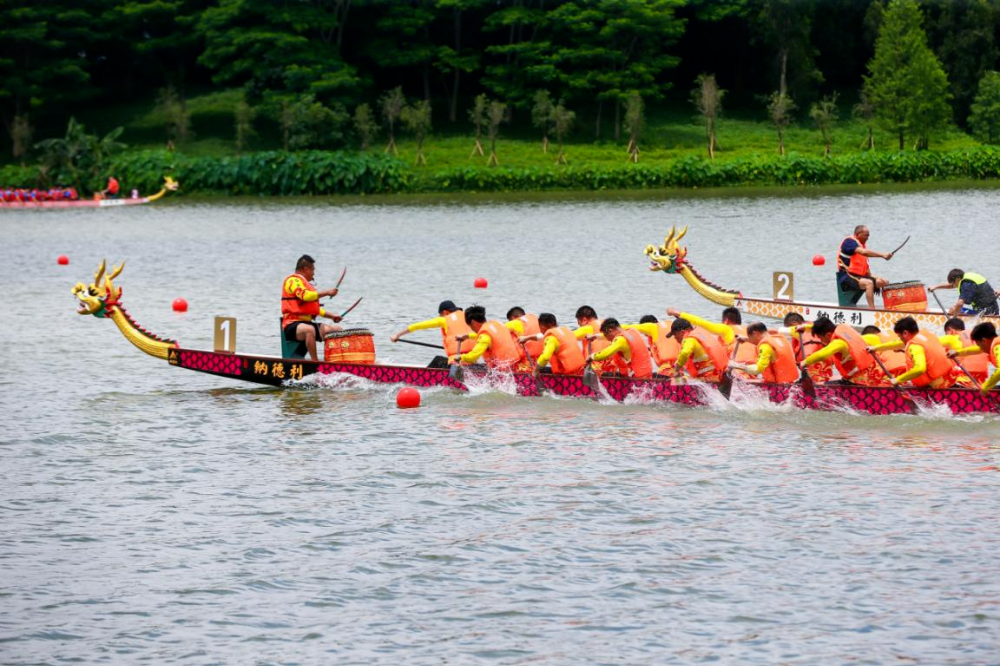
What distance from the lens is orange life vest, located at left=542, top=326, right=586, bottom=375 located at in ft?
60.8

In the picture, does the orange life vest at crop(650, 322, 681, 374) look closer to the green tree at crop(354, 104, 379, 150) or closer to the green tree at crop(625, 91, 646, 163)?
the green tree at crop(625, 91, 646, 163)

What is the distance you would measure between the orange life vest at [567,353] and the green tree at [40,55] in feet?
182

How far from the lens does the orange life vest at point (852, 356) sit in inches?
671

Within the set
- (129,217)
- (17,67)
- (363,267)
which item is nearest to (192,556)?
(363,267)

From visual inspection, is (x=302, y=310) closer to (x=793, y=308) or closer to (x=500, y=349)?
(x=500, y=349)

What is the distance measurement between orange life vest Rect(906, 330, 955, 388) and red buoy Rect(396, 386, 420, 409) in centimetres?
621

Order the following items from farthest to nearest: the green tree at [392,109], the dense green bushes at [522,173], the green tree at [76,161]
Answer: the green tree at [392,109] < the green tree at [76,161] < the dense green bushes at [522,173]

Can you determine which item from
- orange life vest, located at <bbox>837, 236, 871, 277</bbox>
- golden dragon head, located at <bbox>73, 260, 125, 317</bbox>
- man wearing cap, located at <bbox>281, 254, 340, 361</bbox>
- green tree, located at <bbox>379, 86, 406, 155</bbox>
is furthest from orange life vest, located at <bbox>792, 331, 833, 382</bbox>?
green tree, located at <bbox>379, 86, 406, 155</bbox>

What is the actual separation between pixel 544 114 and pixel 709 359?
46.9 meters

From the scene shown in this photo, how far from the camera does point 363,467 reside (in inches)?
637

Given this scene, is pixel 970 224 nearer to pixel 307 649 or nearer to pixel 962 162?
pixel 962 162

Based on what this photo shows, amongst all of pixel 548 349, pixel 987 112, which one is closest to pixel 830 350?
pixel 548 349

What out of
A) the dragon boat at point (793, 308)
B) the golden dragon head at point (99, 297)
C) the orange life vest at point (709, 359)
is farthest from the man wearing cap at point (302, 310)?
the dragon boat at point (793, 308)

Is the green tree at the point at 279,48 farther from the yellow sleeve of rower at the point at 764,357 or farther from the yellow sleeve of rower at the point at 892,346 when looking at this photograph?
the yellow sleeve of rower at the point at 892,346
